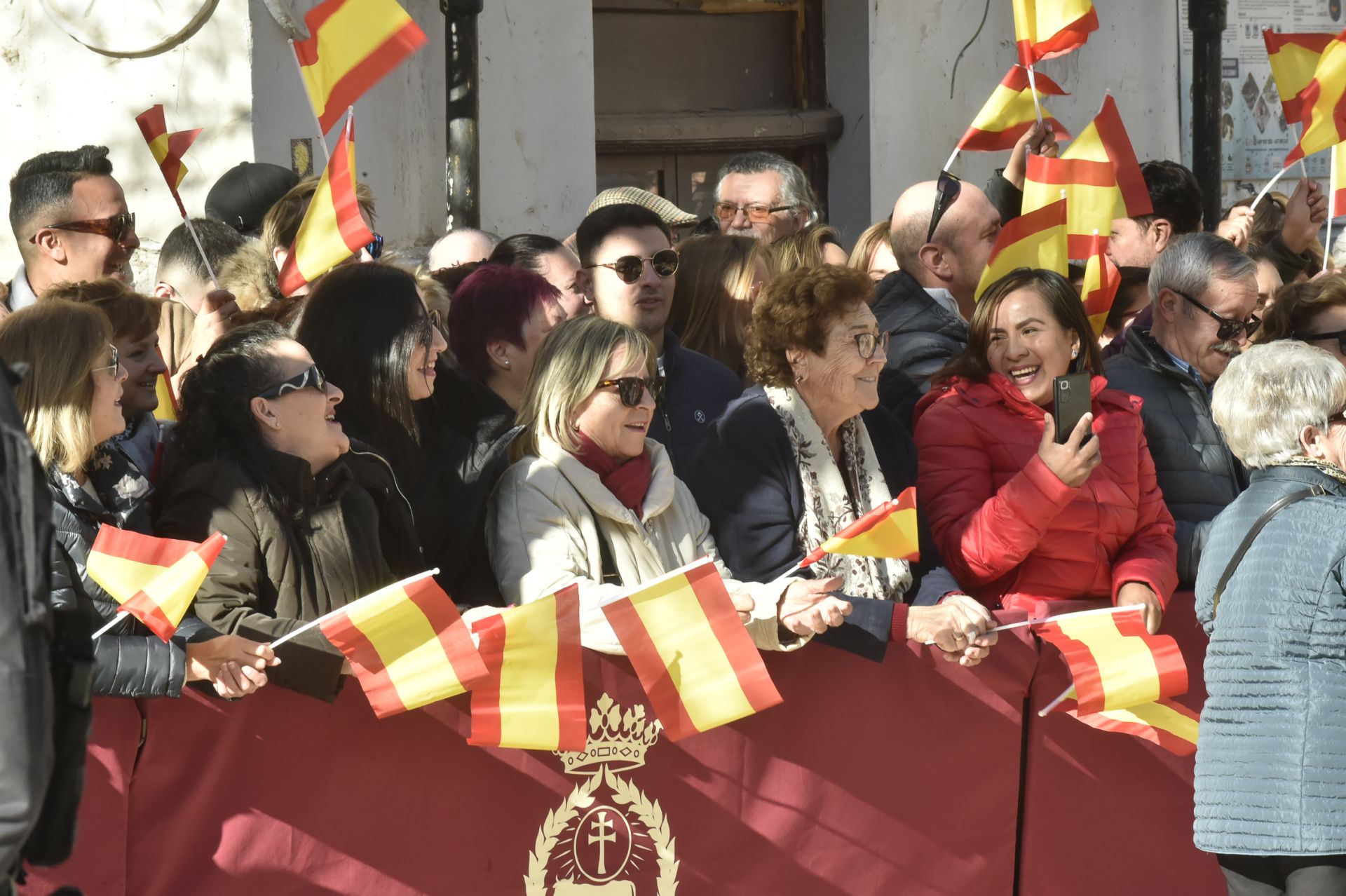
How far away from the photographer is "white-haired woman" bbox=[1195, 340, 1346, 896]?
354 cm

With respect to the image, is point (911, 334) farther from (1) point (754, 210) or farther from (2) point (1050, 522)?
(1) point (754, 210)

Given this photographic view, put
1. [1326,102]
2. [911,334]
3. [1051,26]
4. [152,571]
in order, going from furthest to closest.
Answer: [1326,102] < [1051,26] < [911,334] < [152,571]

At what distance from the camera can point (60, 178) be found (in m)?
5.24

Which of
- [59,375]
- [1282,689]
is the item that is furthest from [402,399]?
[1282,689]

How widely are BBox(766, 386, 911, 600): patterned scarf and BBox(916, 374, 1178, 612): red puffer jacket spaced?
0.64ft

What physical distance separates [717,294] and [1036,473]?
1659 mm

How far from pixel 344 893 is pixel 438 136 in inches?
195

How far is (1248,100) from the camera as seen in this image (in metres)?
10.2

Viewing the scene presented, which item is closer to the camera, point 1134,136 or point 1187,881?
point 1187,881

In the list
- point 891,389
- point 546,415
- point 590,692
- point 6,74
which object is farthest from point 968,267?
point 6,74

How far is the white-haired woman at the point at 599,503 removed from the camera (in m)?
3.87

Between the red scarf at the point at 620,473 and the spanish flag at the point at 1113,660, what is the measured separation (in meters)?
1.03

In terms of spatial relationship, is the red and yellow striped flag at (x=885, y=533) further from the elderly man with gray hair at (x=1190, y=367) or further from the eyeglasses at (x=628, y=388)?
the elderly man with gray hair at (x=1190, y=367)

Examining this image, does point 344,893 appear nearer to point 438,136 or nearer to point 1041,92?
point 1041,92
